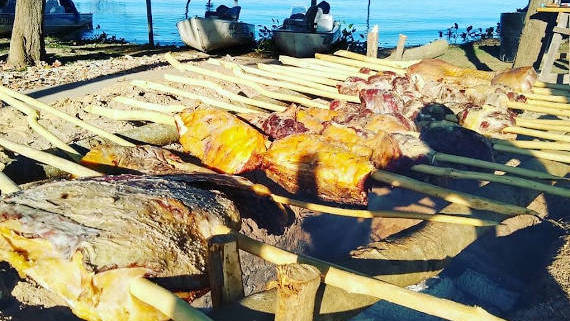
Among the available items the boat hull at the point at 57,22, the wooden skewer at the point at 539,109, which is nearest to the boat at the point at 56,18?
the boat hull at the point at 57,22

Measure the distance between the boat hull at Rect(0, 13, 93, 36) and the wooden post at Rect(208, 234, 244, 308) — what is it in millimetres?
24213

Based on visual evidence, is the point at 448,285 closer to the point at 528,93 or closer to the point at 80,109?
the point at 528,93

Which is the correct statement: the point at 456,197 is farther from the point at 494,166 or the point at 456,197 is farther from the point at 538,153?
the point at 538,153

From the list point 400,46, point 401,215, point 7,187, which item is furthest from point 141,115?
point 400,46

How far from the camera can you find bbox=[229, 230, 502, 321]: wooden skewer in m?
1.85

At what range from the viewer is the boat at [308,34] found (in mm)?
17422

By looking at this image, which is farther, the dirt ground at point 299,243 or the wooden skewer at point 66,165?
the dirt ground at point 299,243

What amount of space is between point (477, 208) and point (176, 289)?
2211mm

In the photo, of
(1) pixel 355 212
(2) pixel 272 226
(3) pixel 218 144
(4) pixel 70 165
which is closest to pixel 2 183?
(4) pixel 70 165

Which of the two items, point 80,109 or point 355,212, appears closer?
point 355,212

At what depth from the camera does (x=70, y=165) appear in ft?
11.0

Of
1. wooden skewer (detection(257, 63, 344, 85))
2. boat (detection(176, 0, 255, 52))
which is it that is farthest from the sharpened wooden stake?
boat (detection(176, 0, 255, 52))

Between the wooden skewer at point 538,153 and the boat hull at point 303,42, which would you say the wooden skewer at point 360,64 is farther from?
the boat hull at point 303,42

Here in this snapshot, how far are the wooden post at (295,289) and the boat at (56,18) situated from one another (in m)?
24.3
